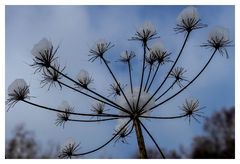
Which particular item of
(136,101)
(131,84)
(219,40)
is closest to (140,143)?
(136,101)

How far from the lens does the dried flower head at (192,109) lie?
55.4 inches

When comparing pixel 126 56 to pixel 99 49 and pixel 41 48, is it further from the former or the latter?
pixel 41 48

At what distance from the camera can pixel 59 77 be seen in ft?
4.19

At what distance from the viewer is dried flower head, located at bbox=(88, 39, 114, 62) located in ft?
4.55

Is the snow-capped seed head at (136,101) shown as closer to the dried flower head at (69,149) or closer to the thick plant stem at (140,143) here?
the thick plant stem at (140,143)

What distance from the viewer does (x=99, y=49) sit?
4.57ft

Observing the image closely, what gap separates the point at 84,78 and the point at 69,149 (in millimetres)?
259

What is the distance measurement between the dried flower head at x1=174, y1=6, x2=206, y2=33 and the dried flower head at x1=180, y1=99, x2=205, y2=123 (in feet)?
0.89

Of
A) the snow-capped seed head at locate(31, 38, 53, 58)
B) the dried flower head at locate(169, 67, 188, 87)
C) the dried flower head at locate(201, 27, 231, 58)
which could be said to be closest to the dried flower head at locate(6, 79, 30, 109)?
the snow-capped seed head at locate(31, 38, 53, 58)

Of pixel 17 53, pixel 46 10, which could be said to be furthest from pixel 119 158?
pixel 46 10

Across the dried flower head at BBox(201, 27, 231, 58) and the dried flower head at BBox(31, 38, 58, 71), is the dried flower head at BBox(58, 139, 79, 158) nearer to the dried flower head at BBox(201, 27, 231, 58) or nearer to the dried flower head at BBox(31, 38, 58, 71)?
the dried flower head at BBox(31, 38, 58, 71)
